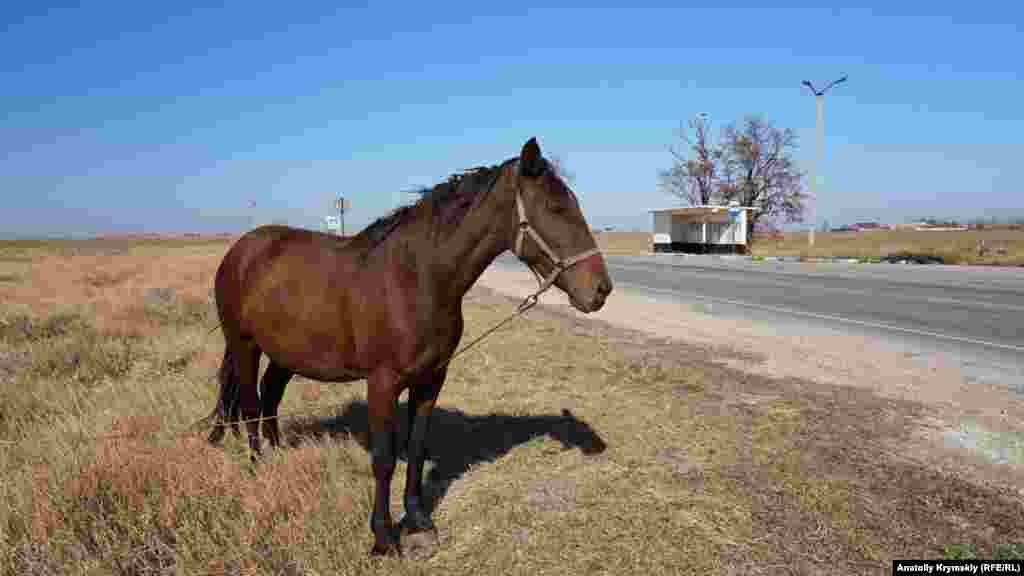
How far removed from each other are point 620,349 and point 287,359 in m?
5.71

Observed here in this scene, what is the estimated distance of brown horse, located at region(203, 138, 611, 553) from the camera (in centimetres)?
281

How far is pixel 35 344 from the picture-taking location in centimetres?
855

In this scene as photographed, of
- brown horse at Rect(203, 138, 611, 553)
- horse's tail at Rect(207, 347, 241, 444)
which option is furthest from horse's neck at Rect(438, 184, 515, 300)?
horse's tail at Rect(207, 347, 241, 444)

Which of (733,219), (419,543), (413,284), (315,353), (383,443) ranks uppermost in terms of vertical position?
(733,219)

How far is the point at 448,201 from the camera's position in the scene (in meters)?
3.08

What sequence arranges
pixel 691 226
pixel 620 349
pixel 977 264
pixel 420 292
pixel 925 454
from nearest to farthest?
pixel 420 292 → pixel 925 454 → pixel 620 349 → pixel 977 264 → pixel 691 226

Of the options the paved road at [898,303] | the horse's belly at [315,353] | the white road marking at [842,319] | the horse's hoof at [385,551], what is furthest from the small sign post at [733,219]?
the horse's hoof at [385,551]

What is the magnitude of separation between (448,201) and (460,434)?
8.61 ft

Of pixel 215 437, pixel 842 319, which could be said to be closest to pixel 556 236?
pixel 215 437

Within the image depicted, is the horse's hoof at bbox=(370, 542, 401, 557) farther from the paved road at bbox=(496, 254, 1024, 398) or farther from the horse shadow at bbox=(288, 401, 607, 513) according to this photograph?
the paved road at bbox=(496, 254, 1024, 398)

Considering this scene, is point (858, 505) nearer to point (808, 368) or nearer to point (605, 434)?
point (605, 434)

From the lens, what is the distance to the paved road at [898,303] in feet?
26.5

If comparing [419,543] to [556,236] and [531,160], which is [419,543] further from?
[531,160]

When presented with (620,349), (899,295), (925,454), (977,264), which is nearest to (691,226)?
(977,264)
